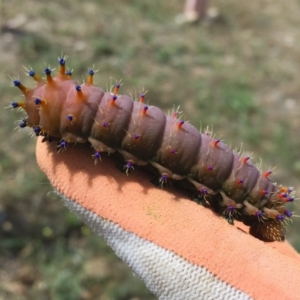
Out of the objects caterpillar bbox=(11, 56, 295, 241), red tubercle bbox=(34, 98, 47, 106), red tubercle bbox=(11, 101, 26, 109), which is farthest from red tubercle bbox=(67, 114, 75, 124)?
red tubercle bbox=(11, 101, 26, 109)

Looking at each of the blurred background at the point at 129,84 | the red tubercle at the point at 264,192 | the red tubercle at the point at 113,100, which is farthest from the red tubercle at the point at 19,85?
the blurred background at the point at 129,84

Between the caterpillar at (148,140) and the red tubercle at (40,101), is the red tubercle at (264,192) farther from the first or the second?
the red tubercle at (40,101)

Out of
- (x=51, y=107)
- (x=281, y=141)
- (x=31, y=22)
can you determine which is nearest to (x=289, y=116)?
(x=281, y=141)

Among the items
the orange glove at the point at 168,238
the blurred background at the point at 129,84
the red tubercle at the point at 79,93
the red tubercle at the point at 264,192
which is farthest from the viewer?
the blurred background at the point at 129,84

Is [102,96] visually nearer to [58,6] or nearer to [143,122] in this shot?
[143,122]

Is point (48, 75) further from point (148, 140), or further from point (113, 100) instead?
point (148, 140)

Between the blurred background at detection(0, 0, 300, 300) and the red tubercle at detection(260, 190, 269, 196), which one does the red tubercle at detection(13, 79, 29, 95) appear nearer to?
the red tubercle at detection(260, 190, 269, 196)
